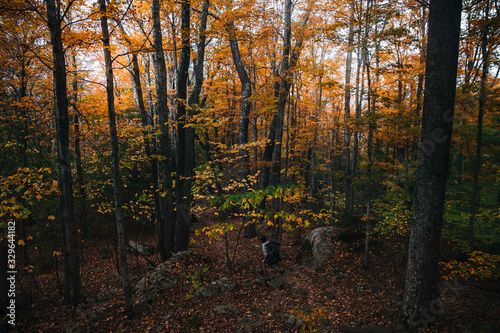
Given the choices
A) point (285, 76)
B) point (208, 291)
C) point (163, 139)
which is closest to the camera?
A: point (208, 291)

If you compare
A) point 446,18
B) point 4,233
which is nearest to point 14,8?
point 4,233

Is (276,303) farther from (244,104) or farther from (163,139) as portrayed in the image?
(244,104)

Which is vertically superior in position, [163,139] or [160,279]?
[163,139]

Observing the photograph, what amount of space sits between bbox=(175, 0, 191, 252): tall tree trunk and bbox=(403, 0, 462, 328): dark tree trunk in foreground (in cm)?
620

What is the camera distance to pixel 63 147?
507 cm

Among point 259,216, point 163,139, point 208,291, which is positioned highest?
point 163,139

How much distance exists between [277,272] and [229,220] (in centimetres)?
752

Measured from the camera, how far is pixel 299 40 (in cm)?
833

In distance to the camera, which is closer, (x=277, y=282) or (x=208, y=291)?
(x=208, y=291)

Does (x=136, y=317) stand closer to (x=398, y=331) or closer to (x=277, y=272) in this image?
(x=277, y=272)

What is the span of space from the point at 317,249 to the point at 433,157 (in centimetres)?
531

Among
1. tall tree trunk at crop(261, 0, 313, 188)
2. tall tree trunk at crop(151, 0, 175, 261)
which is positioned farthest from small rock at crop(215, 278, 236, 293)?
tall tree trunk at crop(261, 0, 313, 188)

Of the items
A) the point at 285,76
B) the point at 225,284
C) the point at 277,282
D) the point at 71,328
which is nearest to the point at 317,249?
the point at 277,282

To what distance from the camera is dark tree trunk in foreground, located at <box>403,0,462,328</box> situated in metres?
4.22
